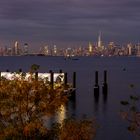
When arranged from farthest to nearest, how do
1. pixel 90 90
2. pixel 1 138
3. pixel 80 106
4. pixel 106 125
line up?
pixel 90 90 → pixel 80 106 → pixel 106 125 → pixel 1 138

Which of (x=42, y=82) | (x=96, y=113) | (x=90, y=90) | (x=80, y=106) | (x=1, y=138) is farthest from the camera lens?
(x=90, y=90)

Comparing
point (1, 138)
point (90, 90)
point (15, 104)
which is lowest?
point (90, 90)

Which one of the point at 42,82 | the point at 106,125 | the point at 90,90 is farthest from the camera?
the point at 90,90

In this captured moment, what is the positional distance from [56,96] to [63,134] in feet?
7.34

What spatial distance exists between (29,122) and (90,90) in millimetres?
78414

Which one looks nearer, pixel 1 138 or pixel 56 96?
pixel 1 138

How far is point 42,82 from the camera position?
23609mm

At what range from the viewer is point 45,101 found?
23297 mm

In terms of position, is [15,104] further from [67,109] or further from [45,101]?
[67,109]

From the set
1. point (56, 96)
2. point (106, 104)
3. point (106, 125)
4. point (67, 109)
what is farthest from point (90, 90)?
point (56, 96)

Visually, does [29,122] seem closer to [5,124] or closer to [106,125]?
[5,124]

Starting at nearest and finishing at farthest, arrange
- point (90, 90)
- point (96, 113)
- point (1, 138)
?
1. point (1, 138)
2. point (96, 113)
3. point (90, 90)

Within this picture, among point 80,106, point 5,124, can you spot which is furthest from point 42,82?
point 80,106

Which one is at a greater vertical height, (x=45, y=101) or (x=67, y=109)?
(x=45, y=101)
